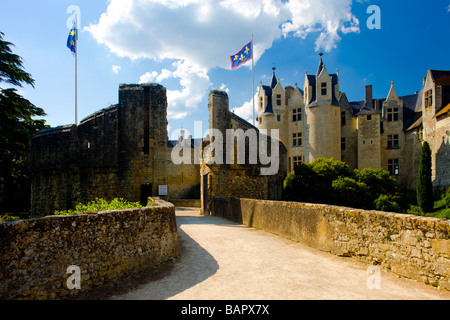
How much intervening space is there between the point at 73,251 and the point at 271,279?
3093 millimetres

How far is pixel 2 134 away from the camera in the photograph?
739 inches

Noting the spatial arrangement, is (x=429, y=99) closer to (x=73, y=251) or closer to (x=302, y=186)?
(x=302, y=186)

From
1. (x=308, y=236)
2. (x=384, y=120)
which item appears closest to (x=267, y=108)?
(x=384, y=120)

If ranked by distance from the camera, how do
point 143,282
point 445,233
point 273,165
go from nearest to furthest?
point 445,233, point 143,282, point 273,165

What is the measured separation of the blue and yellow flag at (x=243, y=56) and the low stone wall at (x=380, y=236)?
17183 millimetres

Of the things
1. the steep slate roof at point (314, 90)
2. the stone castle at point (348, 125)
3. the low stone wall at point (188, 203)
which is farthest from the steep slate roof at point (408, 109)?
the low stone wall at point (188, 203)

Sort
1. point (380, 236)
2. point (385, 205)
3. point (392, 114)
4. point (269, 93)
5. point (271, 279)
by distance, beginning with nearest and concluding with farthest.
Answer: point (271, 279)
point (380, 236)
point (385, 205)
point (392, 114)
point (269, 93)

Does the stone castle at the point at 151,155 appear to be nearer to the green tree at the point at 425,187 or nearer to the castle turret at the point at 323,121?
the castle turret at the point at 323,121

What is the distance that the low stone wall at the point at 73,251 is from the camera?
3.60m

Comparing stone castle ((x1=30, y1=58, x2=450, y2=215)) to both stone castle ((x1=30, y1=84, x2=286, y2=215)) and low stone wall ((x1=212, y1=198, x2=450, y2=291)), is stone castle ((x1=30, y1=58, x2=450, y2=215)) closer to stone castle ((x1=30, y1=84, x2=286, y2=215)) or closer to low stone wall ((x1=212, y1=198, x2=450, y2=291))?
stone castle ((x1=30, y1=84, x2=286, y2=215))

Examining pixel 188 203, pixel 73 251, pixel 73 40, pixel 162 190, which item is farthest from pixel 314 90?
pixel 73 251

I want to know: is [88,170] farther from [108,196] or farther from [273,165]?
[273,165]

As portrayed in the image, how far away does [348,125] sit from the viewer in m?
36.5

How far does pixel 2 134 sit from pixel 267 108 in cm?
2840
